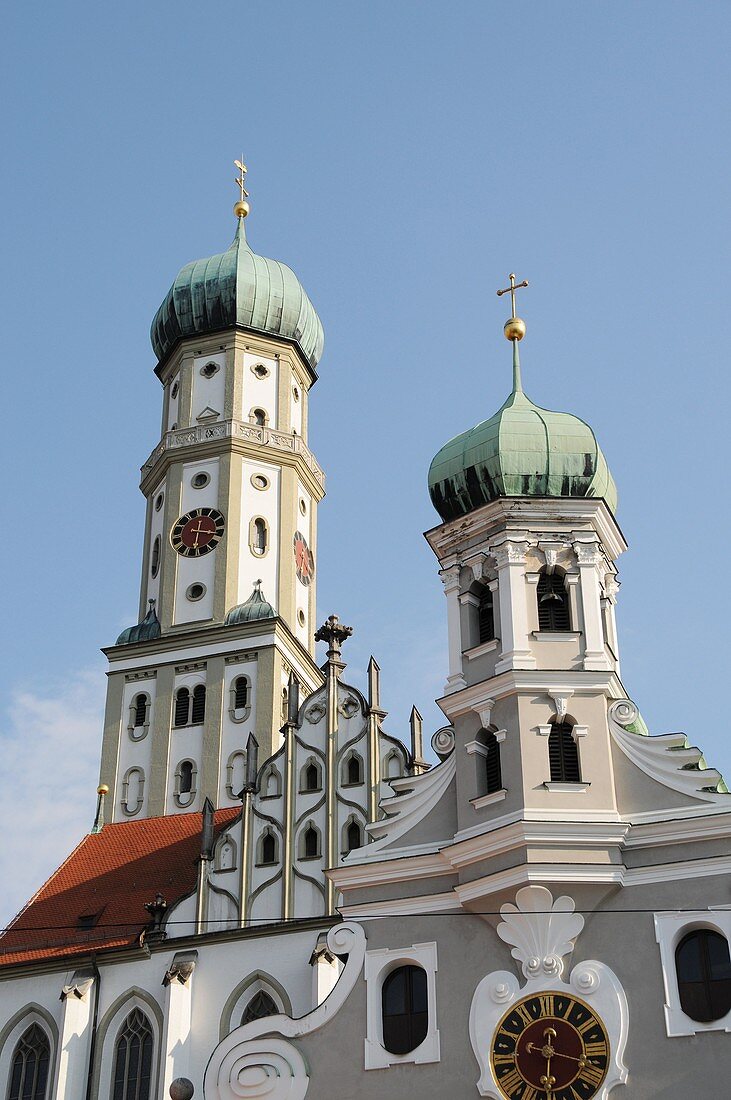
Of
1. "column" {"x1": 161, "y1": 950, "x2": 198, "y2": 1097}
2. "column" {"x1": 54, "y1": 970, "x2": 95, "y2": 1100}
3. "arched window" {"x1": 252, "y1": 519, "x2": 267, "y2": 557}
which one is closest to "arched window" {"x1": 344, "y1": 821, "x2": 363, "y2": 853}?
"column" {"x1": 161, "y1": 950, "x2": 198, "y2": 1097}

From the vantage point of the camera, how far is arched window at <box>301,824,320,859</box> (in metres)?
28.5

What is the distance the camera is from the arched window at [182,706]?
36531 mm

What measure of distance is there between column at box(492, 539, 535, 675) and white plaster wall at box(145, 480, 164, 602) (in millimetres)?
18294

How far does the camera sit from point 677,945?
1941cm

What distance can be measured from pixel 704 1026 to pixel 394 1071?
12.1ft

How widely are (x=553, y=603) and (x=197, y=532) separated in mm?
18952

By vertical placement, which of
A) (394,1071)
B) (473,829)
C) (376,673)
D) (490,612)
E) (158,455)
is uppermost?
(158,455)

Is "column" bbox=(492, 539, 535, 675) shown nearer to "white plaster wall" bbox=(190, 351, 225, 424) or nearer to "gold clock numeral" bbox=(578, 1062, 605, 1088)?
"gold clock numeral" bbox=(578, 1062, 605, 1088)

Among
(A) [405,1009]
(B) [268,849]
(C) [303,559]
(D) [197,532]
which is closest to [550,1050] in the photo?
(A) [405,1009]

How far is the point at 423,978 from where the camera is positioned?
67.1 ft

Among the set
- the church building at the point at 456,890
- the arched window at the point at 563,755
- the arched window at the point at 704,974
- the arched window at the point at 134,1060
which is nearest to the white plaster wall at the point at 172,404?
the church building at the point at 456,890

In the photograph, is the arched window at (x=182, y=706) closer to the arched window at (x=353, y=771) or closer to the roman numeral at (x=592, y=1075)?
the arched window at (x=353, y=771)

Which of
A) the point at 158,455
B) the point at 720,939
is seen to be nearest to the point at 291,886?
the point at 720,939

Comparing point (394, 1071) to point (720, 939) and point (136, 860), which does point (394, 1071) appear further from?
point (136, 860)
